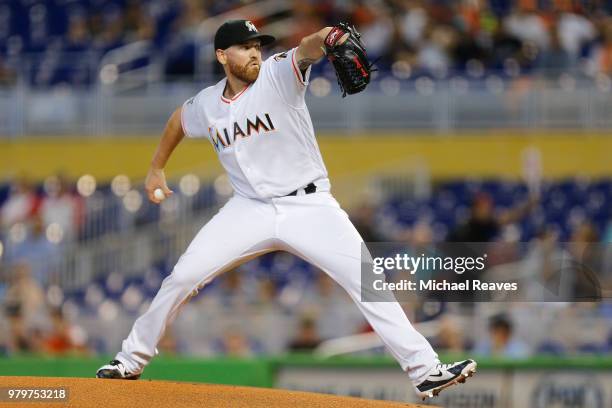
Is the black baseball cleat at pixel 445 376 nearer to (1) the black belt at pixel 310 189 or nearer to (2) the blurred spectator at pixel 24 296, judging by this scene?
(1) the black belt at pixel 310 189

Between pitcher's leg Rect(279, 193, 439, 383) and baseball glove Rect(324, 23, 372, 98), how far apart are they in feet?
2.46

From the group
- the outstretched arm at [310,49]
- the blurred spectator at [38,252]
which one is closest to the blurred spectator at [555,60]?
the blurred spectator at [38,252]

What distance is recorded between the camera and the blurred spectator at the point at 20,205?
14.9 m

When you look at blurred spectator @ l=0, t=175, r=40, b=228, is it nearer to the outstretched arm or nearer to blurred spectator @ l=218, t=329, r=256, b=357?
blurred spectator @ l=218, t=329, r=256, b=357

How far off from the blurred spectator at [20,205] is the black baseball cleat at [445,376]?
9034 mm

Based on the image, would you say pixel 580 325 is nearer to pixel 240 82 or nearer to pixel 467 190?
pixel 467 190

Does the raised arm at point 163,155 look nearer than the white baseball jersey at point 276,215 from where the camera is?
No

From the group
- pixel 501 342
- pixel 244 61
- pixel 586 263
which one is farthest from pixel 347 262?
pixel 586 263

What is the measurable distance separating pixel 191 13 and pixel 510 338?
7.30 metres

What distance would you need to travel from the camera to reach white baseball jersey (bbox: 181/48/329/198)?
21.9ft

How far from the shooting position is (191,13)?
16641mm

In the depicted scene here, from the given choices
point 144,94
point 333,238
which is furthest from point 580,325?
point 144,94

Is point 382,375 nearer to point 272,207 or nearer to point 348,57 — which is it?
point 272,207

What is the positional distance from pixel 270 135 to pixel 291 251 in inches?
24.4
